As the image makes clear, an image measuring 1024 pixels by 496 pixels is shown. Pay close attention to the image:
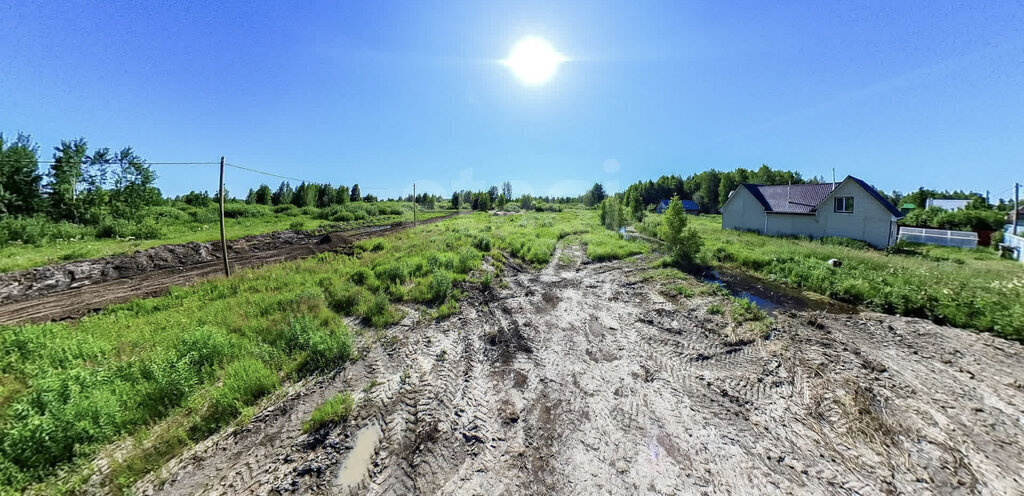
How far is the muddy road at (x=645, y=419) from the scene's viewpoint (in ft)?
12.7

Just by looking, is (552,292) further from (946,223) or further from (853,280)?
(946,223)

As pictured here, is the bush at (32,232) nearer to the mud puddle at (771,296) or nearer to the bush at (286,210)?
the bush at (286,210)

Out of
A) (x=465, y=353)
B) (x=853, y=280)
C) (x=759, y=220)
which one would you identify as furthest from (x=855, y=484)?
(x=759, y=220)

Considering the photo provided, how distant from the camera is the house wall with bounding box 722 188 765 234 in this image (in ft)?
93.3

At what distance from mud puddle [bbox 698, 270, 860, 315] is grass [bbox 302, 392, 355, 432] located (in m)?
13.2

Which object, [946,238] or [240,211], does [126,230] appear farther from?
[946,238]

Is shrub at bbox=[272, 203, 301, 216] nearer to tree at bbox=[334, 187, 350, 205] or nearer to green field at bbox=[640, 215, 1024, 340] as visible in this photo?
tree at bbox=[334, 187, 350, 205]

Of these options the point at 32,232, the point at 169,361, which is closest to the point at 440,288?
the point at 169,361

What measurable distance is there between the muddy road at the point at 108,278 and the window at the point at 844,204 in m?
36.2

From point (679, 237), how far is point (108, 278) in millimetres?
27900

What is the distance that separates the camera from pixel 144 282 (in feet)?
41.5

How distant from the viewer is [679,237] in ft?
55.2

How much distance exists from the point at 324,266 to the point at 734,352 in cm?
1567

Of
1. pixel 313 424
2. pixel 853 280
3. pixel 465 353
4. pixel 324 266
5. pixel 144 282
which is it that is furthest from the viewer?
pixel 324 266
